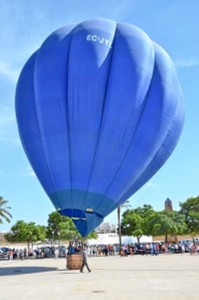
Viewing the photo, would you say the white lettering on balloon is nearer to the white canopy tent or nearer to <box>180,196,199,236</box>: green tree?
<box>180,196,199,236</box>: green tree

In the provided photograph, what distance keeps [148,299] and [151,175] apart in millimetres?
16696

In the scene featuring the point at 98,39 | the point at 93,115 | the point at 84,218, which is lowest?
the point at 84,218

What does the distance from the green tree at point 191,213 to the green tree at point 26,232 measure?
28270 mm

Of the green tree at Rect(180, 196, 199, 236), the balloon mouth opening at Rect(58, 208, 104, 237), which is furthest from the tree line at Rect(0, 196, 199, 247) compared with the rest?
the balloon mouth opening at Rect(58, 208, 104, 237)

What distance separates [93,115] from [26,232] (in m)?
65.4

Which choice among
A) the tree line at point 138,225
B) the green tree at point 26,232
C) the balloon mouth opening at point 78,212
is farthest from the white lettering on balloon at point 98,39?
the green tree at point 26,232

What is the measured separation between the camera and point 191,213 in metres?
79.2

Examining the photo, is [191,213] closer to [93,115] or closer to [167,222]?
[167,222]

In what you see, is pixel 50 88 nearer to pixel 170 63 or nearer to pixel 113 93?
pixel 113 93

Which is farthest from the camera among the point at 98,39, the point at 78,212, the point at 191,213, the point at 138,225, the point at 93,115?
the point at 138,225

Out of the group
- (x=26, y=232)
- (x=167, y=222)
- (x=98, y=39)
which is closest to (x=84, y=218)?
(x=98, y=39)

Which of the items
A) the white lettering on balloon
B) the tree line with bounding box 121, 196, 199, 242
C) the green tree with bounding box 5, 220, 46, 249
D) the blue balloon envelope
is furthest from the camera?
the green tree with bounding box 5, 220, 46, 249

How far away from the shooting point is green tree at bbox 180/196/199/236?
257 ft

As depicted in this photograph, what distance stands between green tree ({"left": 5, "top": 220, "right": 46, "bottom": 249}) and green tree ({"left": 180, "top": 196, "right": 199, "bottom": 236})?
92.7ft
